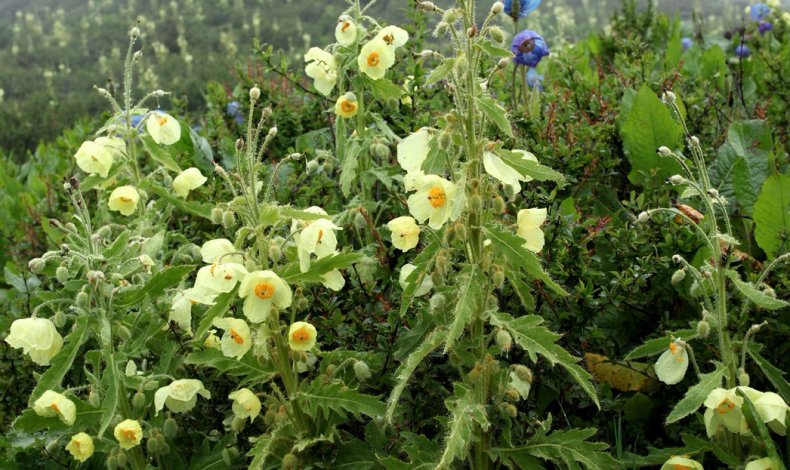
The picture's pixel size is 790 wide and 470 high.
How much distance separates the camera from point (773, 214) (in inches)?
111

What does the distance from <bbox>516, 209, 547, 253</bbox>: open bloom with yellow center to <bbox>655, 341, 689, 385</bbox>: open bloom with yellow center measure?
0.46 metres

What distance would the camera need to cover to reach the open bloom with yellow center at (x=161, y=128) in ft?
9.43

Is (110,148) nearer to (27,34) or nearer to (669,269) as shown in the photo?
(669,269)

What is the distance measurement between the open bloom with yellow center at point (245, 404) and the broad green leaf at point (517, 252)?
747 mm

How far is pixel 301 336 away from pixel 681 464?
1.03 meters

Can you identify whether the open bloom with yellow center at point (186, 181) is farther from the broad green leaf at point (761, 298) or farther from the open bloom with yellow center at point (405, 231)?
the broad green leaf at point (761, 298)

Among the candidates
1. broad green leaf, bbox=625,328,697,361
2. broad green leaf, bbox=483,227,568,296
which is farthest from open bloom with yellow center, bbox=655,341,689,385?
broad green leaf, bbox=483,227,568,296

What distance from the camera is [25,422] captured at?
7.35 feet

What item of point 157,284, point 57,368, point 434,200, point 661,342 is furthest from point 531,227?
point 57,368

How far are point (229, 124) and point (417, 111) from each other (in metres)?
1.57

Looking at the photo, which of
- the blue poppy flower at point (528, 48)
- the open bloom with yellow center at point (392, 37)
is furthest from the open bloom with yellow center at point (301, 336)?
the blue poppy flower at point (528, 48)

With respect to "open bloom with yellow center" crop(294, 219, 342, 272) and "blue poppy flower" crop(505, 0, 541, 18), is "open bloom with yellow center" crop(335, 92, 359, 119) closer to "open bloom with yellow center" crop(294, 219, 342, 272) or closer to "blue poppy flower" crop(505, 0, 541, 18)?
"open bloom with yellow center" crop(294, 219, 342, 272)

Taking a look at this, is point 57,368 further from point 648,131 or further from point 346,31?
point 648,131

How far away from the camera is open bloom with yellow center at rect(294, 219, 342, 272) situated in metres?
1.99
